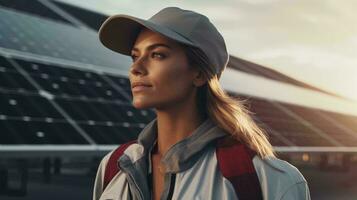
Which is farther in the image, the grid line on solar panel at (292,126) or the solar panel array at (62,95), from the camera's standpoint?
the grid line on solar panel at (292,126)

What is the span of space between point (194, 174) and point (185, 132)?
0.31 meters

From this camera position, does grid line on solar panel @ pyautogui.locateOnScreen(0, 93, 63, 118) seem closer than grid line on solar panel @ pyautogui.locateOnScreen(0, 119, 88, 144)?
No

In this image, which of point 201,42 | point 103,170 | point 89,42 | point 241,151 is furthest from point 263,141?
point 89,42

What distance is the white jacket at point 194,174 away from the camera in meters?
2.42

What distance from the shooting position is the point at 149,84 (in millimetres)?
2715

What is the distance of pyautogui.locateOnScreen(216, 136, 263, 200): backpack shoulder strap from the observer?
2354mm

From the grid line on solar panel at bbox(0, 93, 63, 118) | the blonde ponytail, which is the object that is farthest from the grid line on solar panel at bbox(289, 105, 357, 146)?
the blonde ponytail

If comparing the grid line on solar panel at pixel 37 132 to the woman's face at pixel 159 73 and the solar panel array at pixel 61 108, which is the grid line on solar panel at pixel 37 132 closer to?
the solar panel array at pixel 61 108

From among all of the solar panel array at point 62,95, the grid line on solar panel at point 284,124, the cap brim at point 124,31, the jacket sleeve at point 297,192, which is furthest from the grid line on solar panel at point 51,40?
the jacket sleeve at point 297,192

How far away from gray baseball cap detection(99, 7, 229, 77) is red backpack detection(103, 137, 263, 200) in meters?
0.42

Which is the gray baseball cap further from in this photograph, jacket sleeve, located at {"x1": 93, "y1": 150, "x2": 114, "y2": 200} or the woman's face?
jacket sleeve, located at {"x1": 93, "y1": 150, "x2": 114, "y2": 200}

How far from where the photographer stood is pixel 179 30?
8.66ft

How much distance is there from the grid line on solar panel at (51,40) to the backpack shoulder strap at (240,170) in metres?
16.1

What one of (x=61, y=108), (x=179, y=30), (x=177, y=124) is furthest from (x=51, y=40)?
(x=179, y=30)
